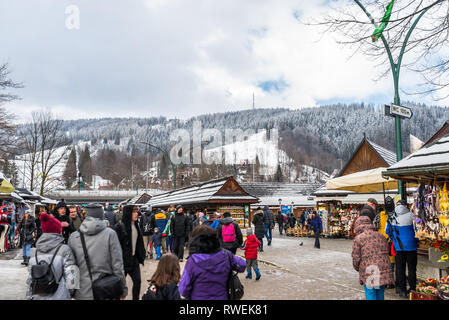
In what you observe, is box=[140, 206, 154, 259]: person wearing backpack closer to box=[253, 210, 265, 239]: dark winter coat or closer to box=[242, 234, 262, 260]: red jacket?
box=[253, 210, 265, 239]: dark winter coat

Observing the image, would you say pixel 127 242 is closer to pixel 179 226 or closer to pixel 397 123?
pixel 179 226

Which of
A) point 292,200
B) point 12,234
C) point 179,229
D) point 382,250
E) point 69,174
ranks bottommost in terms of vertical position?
point 12,234

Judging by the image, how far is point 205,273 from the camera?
4023 millimetres

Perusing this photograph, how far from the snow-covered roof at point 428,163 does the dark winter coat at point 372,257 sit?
1947 millimetres

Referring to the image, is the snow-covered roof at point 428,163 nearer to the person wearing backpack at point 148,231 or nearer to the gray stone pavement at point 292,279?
the gray stone pavement at point 292,279

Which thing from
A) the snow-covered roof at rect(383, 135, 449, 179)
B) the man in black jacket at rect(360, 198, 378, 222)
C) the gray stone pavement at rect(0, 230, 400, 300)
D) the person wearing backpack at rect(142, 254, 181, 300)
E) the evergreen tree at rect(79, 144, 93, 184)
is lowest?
the gray stone pavement at rect(0, 230, 400, 300)

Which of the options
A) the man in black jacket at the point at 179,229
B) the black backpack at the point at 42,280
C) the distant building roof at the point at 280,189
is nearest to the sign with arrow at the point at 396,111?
the man in black jacket at the point at 179,229

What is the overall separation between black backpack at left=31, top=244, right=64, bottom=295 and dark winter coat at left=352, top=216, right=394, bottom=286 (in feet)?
14.3

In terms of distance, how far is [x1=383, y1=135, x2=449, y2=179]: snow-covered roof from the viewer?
21.7 ft

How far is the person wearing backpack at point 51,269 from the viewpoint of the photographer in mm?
4016

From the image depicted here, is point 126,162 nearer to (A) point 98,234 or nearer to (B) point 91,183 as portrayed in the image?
(B) point 91,183

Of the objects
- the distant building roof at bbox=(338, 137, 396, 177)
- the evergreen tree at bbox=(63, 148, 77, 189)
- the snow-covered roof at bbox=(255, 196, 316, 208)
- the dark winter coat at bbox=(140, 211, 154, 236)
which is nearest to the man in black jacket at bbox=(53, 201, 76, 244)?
the dark winter coat at bbox=(140, 211, 154, 236)

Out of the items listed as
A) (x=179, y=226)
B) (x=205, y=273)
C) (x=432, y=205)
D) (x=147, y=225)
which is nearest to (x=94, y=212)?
(x=205, y=273)

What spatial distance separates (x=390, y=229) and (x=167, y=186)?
114503 mm
